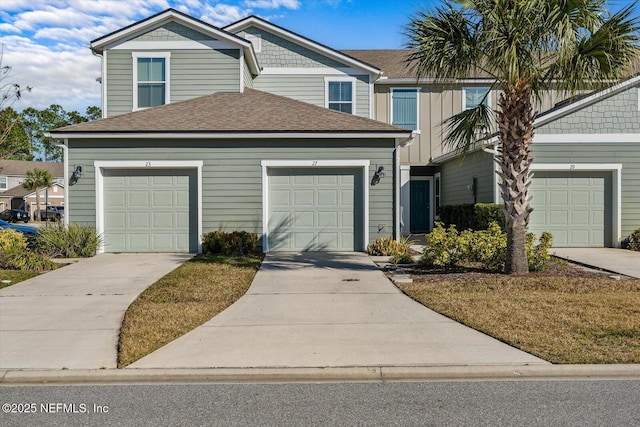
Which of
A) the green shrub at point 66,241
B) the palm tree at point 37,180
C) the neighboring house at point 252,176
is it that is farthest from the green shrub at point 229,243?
the palm tree at point 37,180

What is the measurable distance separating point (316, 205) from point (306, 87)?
22.5ft

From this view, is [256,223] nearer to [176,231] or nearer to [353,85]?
[176,231]

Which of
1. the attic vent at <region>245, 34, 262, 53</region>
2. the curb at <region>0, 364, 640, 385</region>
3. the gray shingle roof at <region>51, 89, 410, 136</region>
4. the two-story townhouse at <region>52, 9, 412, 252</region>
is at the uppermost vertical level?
the attic vent at <region>245, 34, 262, 53</region>

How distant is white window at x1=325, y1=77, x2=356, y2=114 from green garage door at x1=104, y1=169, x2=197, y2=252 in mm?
7380

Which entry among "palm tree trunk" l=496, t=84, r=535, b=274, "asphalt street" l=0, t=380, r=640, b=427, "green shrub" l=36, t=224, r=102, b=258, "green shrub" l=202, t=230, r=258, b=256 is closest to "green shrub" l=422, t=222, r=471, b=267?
"palm tree trunk" l=496, t=84, r=535, b=274

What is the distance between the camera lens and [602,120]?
14984 millimetres

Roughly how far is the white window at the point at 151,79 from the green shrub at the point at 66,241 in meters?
4.97

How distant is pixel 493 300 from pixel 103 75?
46.2 ft

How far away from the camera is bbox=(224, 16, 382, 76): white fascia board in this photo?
19.0m

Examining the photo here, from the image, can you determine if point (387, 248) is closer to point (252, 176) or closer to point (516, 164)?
point (252, 176)

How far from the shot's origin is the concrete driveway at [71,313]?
560 cm

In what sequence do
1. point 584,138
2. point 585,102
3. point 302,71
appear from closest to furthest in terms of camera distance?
1. point 585,102
2. point 584,138
3. point 302,71

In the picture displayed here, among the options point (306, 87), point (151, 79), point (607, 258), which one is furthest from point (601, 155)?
point (151, 79)

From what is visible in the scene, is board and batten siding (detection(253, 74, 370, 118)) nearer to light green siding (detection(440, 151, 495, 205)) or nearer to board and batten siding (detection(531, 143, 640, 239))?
light green siding (detection(440, 151, 495, 205))
